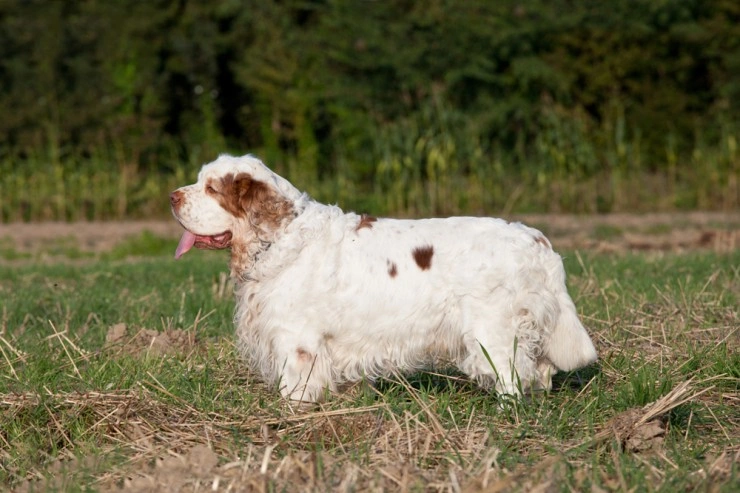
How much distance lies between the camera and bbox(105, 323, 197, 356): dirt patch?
6.03 metres

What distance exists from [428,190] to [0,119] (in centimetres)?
1034

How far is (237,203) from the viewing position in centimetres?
520

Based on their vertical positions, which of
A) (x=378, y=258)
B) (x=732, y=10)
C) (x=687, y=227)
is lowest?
(x=687, y=227)

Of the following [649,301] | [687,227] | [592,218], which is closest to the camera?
[649,301]

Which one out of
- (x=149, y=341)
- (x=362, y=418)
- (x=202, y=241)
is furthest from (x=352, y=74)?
(x=362, y=418)

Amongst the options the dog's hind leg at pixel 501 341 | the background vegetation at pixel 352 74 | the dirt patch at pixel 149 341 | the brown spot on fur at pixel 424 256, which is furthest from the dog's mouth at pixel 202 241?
the background vegetation at pixel 352 74

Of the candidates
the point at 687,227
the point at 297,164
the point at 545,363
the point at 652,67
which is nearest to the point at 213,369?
the point at 545,363

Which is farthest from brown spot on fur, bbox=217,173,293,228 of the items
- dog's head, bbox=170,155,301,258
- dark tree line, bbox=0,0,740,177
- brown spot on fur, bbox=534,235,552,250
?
dark tree line, bbox=0,0,740,177

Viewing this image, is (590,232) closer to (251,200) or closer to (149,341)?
(149,341)

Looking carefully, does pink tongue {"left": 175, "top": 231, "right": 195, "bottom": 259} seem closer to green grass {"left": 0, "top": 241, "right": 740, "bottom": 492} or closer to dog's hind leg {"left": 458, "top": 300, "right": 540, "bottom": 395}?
green grass {"left": 0, "top": 241, "right": 740, "bottom": 492}

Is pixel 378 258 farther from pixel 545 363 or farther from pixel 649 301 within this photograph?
pixel 649 301

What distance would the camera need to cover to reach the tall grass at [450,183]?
17688mm

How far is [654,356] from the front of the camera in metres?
5.72

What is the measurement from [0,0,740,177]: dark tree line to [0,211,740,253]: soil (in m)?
5.30
